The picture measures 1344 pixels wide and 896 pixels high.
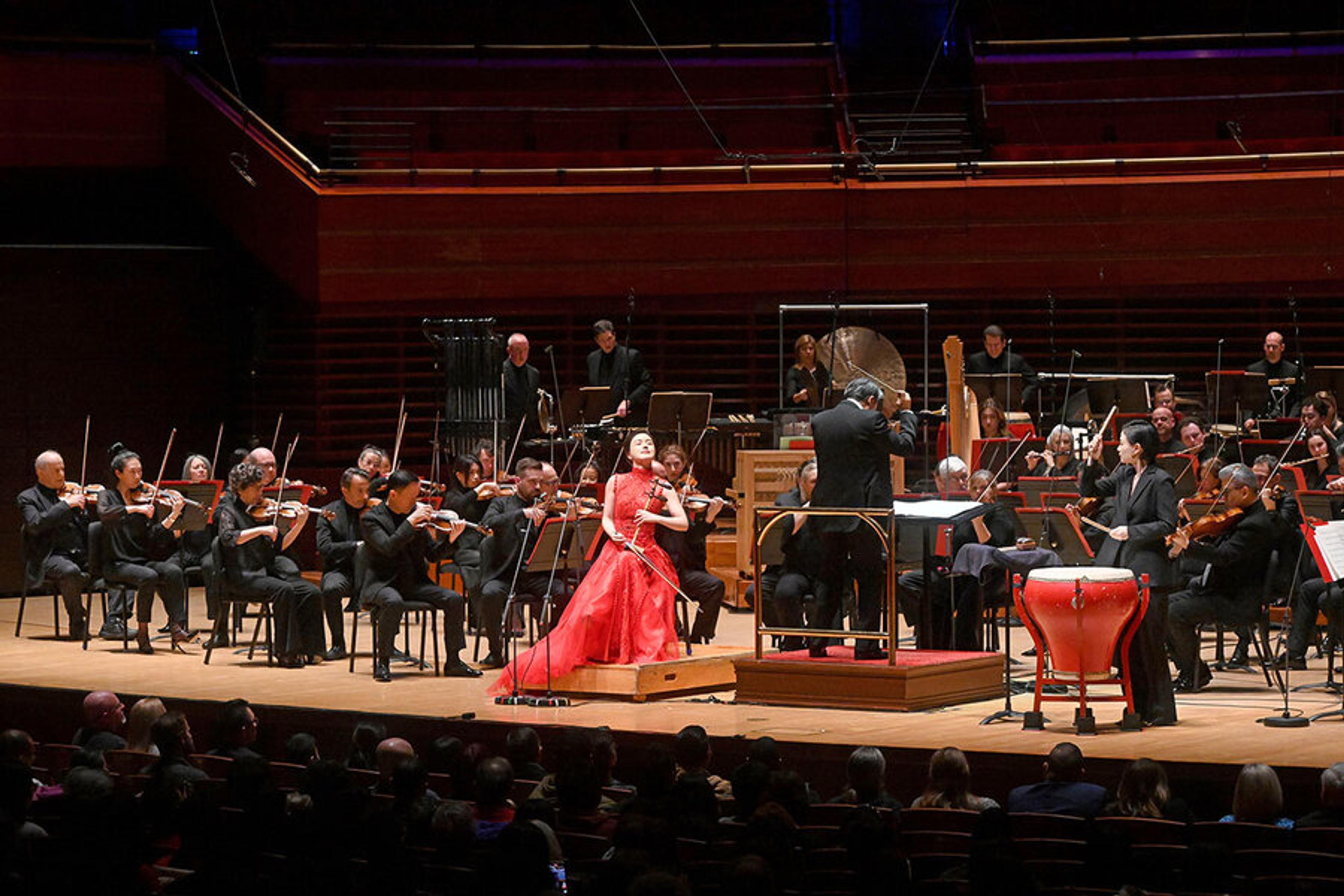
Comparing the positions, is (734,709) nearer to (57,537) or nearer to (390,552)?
(390,552)

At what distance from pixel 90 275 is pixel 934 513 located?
7.95 m

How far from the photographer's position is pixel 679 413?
40.6ft

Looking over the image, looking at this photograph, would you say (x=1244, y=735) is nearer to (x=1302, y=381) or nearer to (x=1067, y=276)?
(x=1302, y=381)

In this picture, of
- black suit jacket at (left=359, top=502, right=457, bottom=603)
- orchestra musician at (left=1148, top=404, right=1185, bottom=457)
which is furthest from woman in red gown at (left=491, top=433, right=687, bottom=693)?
orchestra musician at (left=1148, top=404, right=1185, bottom=457)

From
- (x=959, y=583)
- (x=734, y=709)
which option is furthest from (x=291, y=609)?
(x=959, y=583)

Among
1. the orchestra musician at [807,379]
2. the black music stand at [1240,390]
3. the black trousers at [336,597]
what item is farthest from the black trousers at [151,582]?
the black music stand at [1240,390]

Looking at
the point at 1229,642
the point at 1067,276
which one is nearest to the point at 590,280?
the point at 1067,276

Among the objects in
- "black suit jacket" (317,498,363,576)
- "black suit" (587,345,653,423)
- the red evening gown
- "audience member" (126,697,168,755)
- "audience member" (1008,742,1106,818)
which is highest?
"black suit" (587,345,653,423)

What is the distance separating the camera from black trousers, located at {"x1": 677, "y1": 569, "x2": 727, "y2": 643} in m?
10.5

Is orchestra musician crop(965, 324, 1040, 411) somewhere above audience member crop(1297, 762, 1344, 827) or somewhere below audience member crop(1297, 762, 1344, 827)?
above

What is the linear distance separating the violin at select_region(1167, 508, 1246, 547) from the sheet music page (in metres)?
0.80

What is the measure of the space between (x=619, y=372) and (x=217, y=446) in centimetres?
305

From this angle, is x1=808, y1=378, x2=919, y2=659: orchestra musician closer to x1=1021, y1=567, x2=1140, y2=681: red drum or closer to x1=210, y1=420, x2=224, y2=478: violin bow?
x1=1021, y1=567, x2=1140, y2=681: red drum

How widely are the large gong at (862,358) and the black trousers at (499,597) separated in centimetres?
336
